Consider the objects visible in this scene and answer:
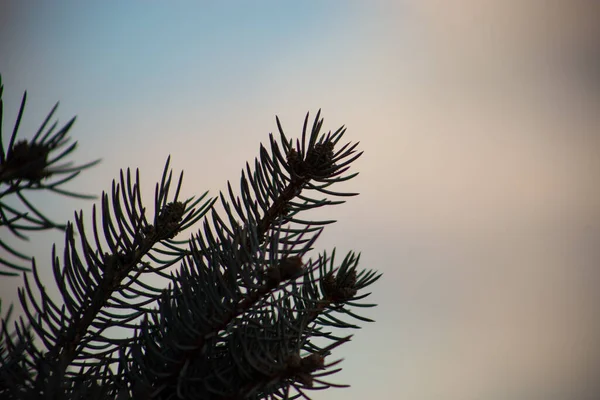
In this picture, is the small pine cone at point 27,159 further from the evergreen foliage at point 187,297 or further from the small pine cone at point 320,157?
the small pine cone at point 320,157

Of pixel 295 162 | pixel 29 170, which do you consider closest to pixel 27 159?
pixel 29 170

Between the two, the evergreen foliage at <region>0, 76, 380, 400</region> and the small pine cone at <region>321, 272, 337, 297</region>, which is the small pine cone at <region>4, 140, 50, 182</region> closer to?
the evergreen foliage at <region>0, 76, 380, 400</region>

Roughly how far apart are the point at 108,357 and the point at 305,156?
104 millimetres

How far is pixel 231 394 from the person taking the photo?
170 millimetres

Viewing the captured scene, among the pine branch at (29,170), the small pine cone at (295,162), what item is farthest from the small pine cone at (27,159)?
the small pine cone at (295,162)

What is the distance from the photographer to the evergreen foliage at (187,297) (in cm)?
17

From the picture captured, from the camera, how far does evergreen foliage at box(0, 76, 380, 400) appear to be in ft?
0.56

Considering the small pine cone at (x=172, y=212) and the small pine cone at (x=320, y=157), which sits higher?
the small pine cone at (x=320, y=157)

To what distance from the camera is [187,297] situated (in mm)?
193

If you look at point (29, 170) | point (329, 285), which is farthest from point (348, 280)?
point (29, 170)

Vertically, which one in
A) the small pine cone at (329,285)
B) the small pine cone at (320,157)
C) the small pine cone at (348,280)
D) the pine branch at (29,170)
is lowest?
the pine branch at (29,170)

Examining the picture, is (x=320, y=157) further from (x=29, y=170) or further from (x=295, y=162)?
(x=29, y=170)

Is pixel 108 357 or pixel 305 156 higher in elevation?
pixel 305 156

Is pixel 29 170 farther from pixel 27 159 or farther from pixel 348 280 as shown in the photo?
pixel 348 280
